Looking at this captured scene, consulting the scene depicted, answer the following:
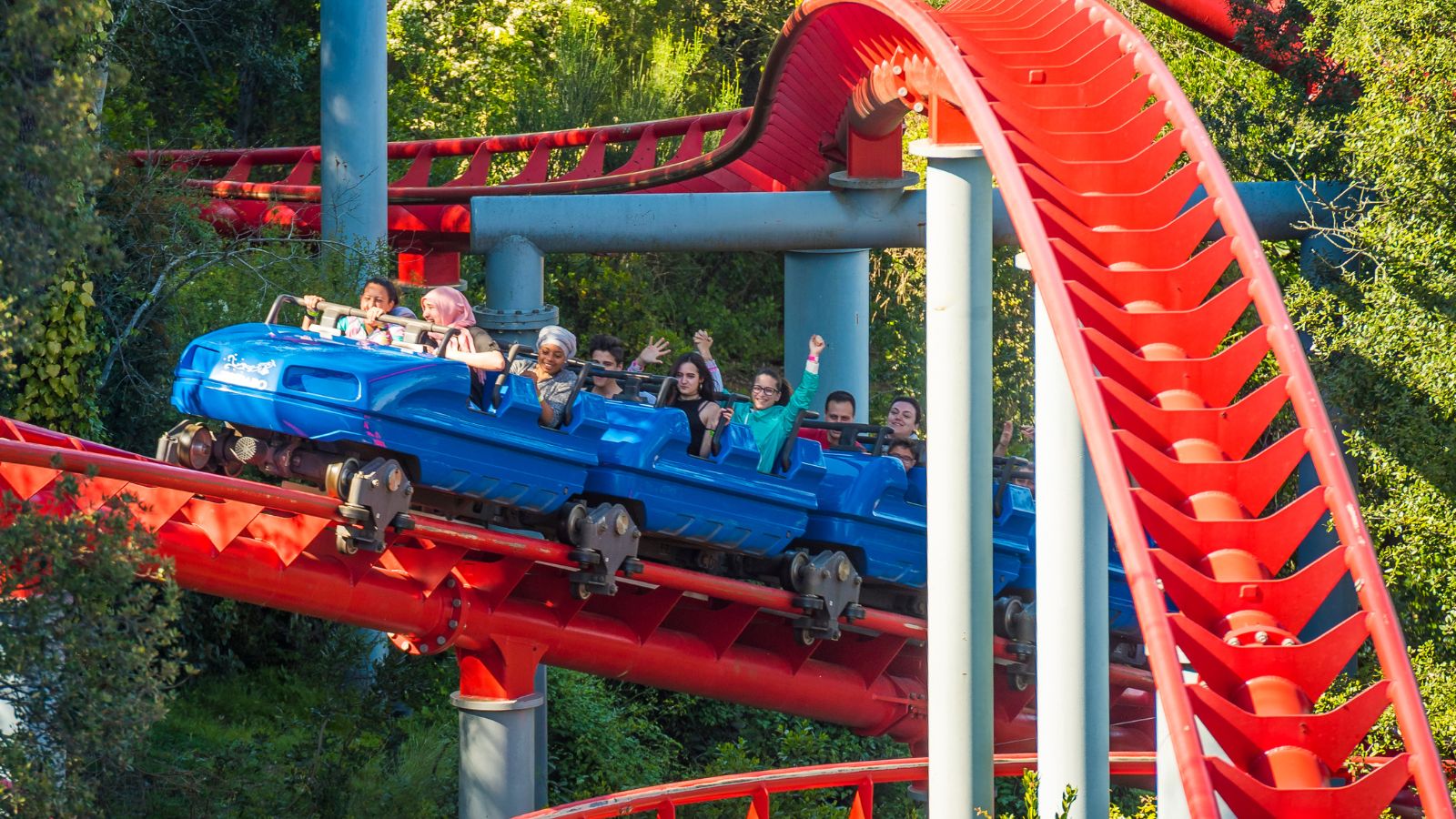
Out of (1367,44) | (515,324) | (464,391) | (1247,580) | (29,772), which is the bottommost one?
(29,772)

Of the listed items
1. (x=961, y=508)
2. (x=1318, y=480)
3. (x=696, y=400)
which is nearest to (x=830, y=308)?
(x=1318, y=480)

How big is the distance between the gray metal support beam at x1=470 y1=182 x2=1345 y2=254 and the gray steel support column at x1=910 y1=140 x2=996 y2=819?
4.48 m

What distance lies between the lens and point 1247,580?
430 cm

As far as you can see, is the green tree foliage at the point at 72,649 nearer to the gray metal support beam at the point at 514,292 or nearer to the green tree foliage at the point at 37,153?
the green tree foliage at the point at 37,153

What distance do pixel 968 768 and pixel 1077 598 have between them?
59 cm

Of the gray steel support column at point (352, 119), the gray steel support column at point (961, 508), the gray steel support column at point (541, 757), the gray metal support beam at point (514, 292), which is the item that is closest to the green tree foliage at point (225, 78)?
the gray steel support column at point (352, 119)

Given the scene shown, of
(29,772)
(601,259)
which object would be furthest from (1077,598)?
(601,259)

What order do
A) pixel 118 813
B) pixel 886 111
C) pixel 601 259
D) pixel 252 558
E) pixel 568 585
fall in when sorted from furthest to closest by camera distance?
pixel 601 259 → pixel 886 111 → pixel 118 813 → pixel 568 585 → pixel 252 558

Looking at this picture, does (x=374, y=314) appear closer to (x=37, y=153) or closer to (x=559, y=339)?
(x=559, y=339)

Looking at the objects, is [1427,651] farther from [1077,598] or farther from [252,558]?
[252,558]

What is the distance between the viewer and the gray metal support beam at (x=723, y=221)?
9.82 meters

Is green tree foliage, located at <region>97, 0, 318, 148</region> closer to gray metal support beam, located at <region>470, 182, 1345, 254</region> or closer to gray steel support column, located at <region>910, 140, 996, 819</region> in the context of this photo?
gray metal support beam, located at <region>470, 182, 1345, 254</region>

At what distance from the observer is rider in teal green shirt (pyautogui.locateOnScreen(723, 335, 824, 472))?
6.64 m

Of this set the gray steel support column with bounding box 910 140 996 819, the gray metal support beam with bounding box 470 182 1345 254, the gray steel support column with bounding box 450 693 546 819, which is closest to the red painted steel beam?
the gray steel support column with bounding box 450 693 546 819
